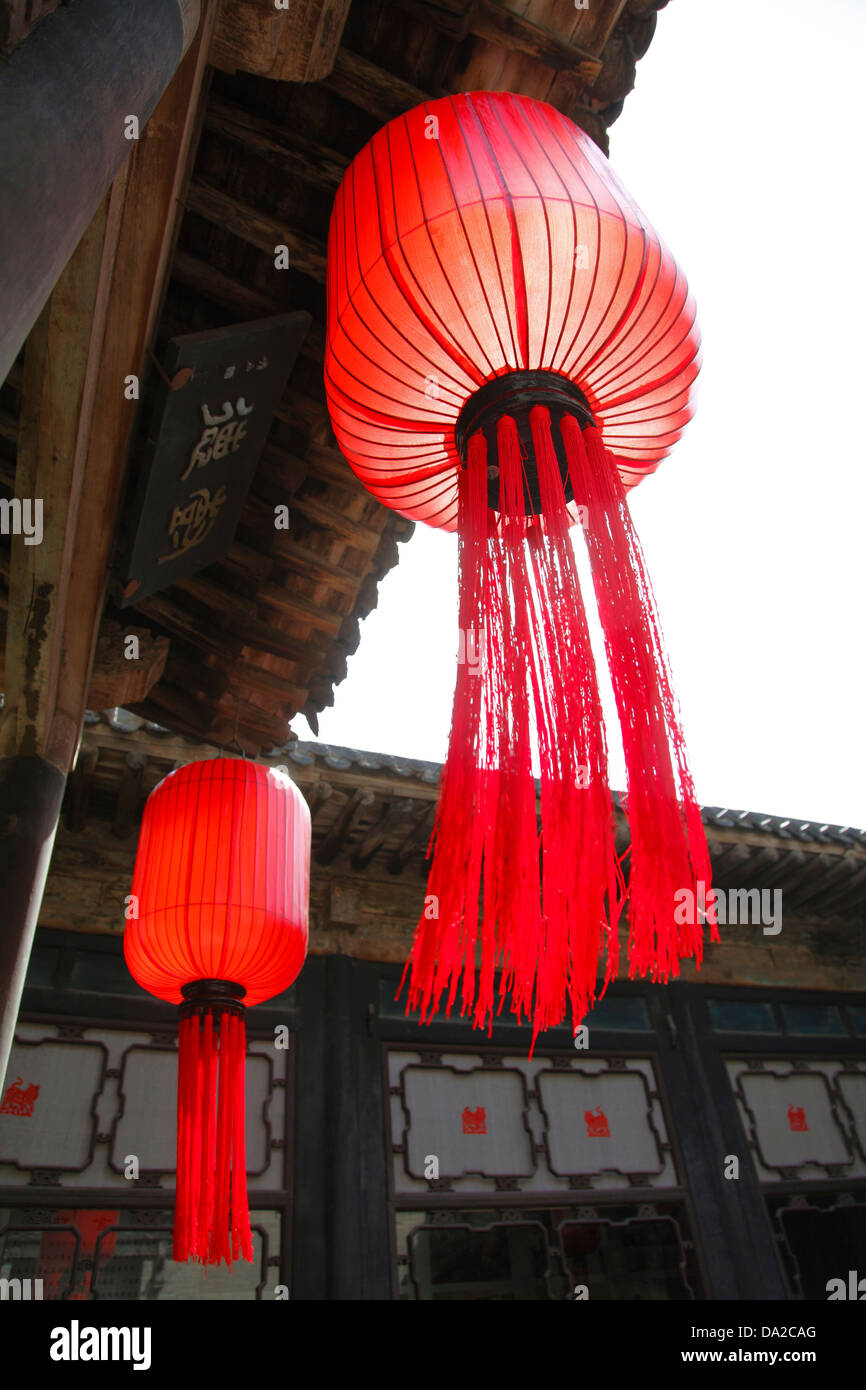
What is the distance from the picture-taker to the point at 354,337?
2.00 metres

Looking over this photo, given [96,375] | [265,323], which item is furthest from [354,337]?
[96,375]

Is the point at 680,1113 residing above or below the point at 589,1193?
above

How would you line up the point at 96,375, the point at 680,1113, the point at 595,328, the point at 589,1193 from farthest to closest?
the point at 680,1113, the point at 589,1193, the point at 96,375, the point at 595,328

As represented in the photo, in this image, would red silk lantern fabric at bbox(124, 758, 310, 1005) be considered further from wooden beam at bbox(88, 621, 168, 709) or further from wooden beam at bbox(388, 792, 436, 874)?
wooden beam at bbox(388, 792, 436, 874)

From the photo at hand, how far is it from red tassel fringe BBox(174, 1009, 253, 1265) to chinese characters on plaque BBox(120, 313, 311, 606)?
187cm

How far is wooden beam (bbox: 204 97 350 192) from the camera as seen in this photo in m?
2.53

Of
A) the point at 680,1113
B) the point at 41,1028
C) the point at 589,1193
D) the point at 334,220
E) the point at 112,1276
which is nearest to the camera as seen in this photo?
the point at 334,220

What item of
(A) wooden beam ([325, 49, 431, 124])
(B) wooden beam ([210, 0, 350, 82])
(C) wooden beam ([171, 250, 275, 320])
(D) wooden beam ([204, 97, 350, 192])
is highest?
(C) wooden beam ([171, 250, 275, 320])

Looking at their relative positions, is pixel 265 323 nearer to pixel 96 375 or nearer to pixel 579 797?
pixel 96 375

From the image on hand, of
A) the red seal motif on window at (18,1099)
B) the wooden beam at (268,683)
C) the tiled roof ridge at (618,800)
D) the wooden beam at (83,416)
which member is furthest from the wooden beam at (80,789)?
the wooden beam at (83,416)

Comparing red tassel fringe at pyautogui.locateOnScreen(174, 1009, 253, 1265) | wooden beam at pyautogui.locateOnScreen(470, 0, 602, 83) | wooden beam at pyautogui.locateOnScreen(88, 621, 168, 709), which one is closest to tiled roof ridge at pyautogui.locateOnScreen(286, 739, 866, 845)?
wooden beam at pyautogui.locateOnScreen(88, 621, 168, 709)

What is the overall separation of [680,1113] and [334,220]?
6736 millimetres

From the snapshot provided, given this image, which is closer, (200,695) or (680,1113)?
(200,695)
